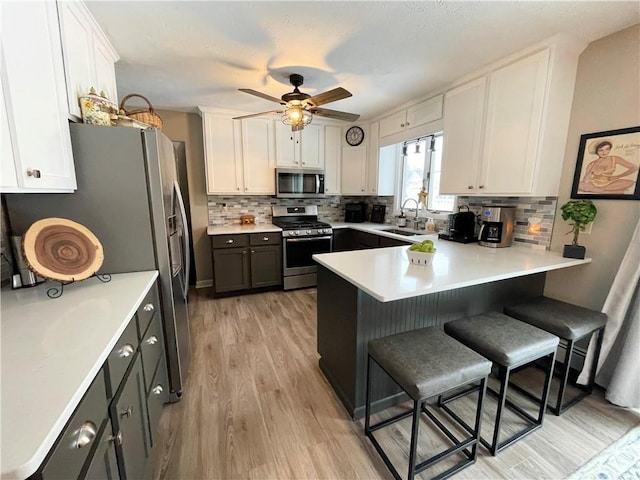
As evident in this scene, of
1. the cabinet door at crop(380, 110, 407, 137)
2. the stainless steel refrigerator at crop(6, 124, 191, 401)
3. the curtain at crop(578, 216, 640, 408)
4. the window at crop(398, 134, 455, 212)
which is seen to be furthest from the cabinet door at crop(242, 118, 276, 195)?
the curtain at crop(578, 216, 640, 408)

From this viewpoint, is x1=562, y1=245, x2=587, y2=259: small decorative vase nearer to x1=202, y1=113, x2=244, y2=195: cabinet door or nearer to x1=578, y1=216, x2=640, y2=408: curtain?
x1=578, y1=216, x2=640, y2=408: curtain

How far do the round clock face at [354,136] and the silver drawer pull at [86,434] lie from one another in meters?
4.02

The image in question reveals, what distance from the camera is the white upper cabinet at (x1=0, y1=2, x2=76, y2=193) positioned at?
1.00 meters

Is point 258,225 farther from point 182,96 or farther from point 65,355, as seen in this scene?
point 65,355

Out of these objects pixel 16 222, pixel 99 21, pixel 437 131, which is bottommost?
pixel 16 222

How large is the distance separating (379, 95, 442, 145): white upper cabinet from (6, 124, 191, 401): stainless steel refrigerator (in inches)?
100

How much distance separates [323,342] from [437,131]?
238cm

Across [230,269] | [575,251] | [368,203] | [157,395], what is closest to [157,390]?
[157,395]

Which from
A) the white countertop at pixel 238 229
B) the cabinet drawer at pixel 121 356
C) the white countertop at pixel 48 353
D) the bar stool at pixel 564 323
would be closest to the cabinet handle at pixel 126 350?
the cabinet drawer at pixel 121 356

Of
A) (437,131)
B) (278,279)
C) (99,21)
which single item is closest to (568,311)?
(437,131)

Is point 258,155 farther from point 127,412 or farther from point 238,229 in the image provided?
point 127,412

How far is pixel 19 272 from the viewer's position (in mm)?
1313

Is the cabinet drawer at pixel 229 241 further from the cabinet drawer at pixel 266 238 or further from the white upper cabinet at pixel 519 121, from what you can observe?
the white upper cabinet at pixel 519 121

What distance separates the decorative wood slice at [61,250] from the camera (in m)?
1.16
